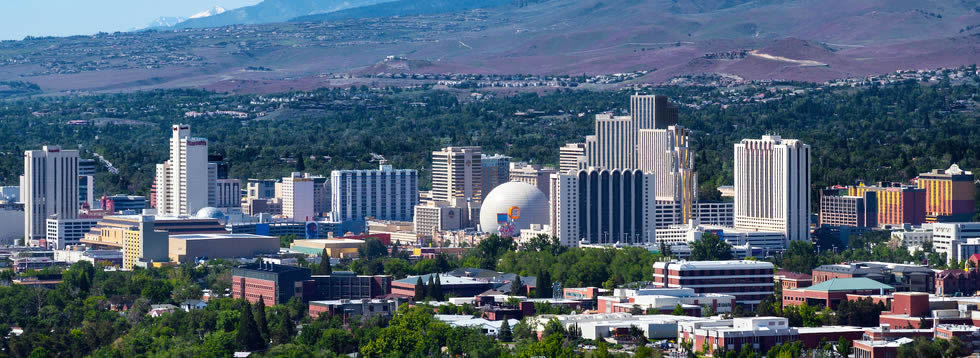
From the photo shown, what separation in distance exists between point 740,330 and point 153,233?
52.5 m

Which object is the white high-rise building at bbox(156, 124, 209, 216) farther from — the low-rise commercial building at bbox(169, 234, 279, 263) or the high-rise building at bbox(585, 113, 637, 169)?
the high-rise building at bbox(585, 113, 637, 169)

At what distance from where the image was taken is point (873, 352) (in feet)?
236

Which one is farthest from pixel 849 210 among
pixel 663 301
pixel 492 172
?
pixel 663 301

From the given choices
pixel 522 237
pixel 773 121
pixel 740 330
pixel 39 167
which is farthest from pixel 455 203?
pixel 740 330

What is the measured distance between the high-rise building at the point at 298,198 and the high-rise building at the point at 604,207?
23876 millimetres

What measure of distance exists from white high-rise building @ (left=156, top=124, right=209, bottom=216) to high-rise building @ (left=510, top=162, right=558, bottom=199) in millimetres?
18910

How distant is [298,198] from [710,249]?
1618 inches

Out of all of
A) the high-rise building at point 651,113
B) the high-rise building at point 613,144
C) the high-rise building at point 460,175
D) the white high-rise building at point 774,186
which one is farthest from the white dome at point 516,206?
the high-rise building at point 651,113

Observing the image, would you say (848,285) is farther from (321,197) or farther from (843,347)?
(321,197)

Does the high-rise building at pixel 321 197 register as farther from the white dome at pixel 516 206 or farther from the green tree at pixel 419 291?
the green tree at pixel 419 291

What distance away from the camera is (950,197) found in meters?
129

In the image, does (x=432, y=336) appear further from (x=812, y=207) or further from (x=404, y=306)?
(x=812, y=207)

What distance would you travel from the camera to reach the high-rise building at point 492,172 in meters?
147

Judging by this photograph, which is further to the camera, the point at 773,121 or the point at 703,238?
the point at 773,121
